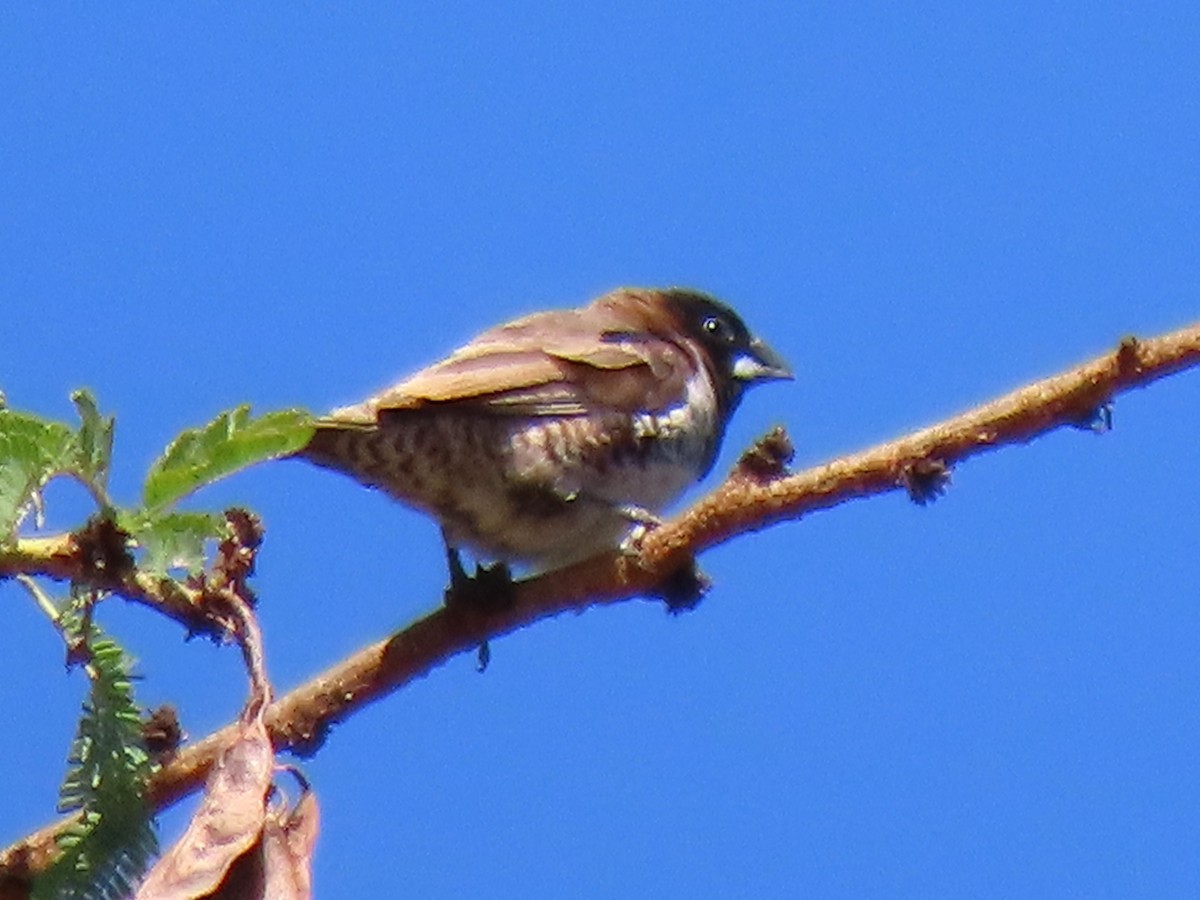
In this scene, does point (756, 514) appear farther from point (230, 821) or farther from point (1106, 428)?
point (230, 821)

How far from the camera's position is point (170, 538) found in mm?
2893

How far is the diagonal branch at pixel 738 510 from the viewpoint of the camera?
10.6ft

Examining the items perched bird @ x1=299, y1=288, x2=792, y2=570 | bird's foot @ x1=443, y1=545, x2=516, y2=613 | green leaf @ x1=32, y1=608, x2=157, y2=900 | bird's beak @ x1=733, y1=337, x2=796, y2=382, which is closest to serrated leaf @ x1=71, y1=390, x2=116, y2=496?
green leaf @ x1=32, y1=608, x2=157, y2=900

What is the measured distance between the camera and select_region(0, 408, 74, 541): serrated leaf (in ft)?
9.29

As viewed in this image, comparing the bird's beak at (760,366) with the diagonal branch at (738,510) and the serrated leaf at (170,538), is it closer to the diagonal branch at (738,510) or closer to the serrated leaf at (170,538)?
the diagonal branch at (738,510)

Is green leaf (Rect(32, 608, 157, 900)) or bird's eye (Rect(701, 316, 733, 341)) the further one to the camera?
bird's eye (Rect(701, 316, 733, 341))

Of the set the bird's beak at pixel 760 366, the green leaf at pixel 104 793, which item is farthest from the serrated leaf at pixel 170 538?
the bird's beak at pixel 760 366

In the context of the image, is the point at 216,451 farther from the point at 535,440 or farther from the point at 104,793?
the point at 535,440

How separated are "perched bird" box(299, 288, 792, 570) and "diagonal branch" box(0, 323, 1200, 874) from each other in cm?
113

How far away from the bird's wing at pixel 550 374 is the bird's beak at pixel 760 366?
0.66m

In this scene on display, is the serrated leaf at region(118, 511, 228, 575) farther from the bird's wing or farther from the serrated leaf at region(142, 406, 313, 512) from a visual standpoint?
the bird's wing

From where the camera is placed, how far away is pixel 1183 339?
3.22m

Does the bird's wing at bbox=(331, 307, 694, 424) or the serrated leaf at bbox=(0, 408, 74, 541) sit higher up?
the bird's wing at bbox=(331, 307, 694, 424)

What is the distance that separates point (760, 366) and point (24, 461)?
4.88 m
